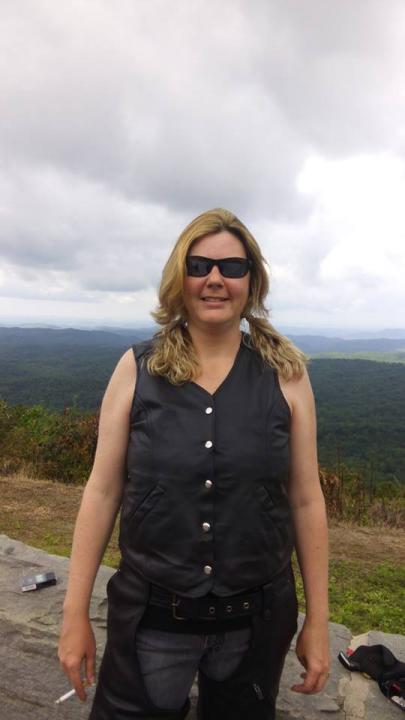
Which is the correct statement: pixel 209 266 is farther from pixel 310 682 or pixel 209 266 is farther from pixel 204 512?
pixel 310 682

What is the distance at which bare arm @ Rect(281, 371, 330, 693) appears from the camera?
1583 millimetres

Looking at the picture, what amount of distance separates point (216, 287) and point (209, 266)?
0.07 m

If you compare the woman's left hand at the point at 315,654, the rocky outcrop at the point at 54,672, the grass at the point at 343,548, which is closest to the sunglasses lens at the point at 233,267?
the woman's left hand at the point at 315,654

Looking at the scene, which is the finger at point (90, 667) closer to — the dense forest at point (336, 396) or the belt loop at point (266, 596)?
the belt loop at point (266, 596)

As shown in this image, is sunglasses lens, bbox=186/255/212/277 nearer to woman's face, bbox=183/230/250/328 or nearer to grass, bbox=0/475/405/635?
woman's face, bbox=183/230/250/328

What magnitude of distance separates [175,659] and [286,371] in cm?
91

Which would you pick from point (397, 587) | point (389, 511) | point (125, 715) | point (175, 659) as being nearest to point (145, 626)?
point (175, 659)

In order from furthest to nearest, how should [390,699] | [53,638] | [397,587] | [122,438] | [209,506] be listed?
[397,587], [53,638], [390,699], [122,438], [209,506]

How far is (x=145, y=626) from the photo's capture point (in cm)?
146

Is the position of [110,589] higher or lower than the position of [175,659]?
higher

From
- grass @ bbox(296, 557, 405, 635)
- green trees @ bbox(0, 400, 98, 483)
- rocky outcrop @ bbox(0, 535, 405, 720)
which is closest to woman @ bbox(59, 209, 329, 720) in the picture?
rocky outcrop @ bbox(0, 535, 405, 720)

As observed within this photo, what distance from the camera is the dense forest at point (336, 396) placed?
71.1ft

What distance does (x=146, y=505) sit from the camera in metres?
1.43

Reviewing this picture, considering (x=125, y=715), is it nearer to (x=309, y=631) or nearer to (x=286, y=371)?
(x=309, y=631)
